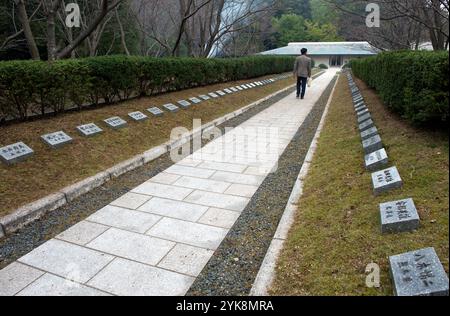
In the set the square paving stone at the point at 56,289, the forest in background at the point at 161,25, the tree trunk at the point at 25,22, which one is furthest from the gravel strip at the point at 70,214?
the tree trunk at the point at 25,22

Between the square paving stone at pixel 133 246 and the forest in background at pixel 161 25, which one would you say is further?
the forest in background at pixel 161 25

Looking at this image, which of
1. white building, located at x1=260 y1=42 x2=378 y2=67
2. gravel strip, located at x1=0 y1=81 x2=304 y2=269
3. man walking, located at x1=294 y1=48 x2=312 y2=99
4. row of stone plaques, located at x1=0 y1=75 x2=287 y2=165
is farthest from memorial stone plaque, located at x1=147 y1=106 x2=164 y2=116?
white building, located at x1=260 y1=42 x2=378 y2=67

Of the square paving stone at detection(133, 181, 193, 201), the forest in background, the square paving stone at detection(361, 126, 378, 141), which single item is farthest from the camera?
the forest in background

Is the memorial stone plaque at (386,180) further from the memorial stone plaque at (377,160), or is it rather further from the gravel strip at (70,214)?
the gravel strip at (70,214)

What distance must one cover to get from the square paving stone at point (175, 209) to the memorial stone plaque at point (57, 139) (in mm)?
2113

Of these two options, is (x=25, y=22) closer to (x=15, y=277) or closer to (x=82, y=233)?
(x=82, y=233)

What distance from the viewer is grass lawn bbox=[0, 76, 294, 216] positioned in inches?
166

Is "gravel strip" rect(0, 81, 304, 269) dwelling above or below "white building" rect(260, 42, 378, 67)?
below

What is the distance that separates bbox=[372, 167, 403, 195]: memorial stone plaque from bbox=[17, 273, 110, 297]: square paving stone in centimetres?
295

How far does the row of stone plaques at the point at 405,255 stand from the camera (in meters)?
2.17

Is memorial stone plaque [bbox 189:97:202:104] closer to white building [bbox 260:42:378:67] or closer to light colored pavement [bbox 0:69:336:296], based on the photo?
light colored pavement [bbox 0:69:336:296]

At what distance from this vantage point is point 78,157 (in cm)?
520

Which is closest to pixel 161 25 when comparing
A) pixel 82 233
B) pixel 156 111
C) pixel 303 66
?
pixel 303 66
